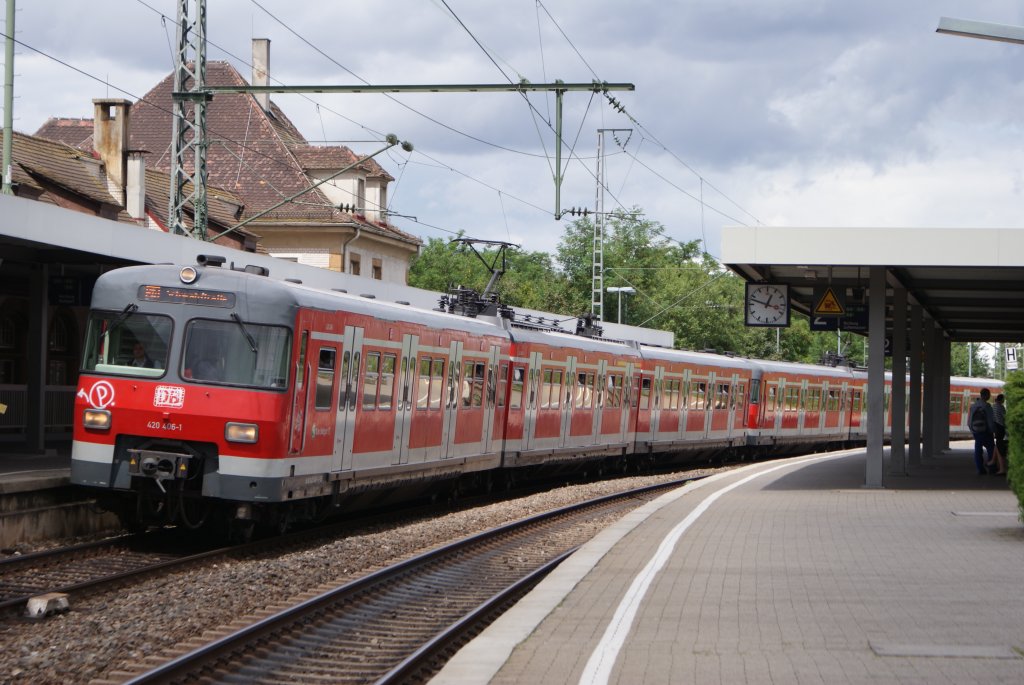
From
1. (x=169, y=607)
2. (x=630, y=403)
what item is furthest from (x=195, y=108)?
(x=630, y=403)

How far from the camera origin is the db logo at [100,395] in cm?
1442

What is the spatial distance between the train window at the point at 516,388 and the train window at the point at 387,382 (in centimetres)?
610

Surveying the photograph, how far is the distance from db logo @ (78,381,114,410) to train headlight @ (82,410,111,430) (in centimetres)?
7

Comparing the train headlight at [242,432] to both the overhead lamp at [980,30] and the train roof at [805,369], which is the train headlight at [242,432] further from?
the train roof at [805,369]

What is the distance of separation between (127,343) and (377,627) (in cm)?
551

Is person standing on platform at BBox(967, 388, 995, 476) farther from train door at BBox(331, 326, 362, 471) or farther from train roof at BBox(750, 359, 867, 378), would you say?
train door at BBox(331, 326, 362, 471)

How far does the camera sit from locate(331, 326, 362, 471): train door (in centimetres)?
1587

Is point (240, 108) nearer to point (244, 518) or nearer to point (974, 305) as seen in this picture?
point (974, 305)

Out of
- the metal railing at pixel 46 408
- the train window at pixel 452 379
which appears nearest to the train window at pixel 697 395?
the train window at pixel 452 379

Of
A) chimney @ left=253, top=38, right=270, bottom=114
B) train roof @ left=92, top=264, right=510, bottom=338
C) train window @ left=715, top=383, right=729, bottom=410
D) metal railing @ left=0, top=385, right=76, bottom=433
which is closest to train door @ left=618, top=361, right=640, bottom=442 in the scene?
train window @ left=715, top=383, right=729, bottom=410

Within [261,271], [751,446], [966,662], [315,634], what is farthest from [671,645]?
[751,446]

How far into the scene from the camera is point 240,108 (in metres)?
49.5

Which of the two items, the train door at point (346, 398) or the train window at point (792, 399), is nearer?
the train door at point (346, 398)

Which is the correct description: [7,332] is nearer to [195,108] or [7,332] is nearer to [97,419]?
[195,108]
